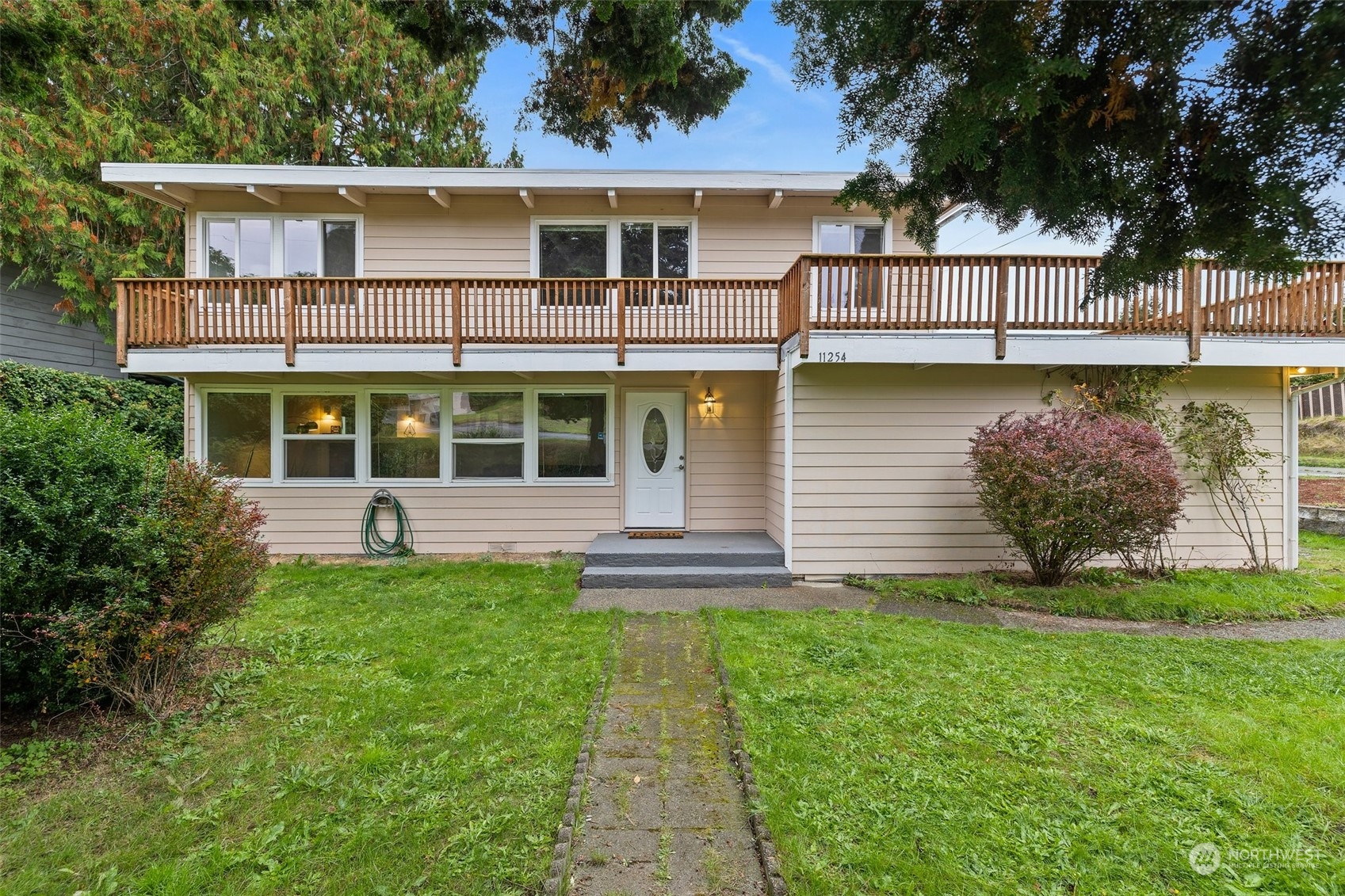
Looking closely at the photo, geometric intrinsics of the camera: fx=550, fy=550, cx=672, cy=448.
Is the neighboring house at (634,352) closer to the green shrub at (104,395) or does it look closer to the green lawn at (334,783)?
the green shrub at (104,395)

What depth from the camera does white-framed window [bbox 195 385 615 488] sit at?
25.2 ft

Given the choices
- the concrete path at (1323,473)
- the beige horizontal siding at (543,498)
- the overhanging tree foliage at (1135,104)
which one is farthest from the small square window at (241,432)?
the concrete path at (1323,473)

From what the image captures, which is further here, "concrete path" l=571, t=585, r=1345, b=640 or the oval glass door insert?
the oval glass door insert

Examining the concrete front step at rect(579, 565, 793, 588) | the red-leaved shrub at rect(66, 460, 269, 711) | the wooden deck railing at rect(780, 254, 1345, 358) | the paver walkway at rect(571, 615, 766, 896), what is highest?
the wooden deck railing at rect(780, 254, 1345, 358)

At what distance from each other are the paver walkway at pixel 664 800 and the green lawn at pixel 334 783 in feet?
0.60

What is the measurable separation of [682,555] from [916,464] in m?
2.90

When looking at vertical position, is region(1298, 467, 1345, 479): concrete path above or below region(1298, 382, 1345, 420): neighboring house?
below

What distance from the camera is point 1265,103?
146cm

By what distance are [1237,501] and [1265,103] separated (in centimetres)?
708

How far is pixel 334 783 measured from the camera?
8.38ft

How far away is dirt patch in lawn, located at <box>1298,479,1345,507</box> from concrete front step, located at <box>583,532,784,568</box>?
33.1 feet

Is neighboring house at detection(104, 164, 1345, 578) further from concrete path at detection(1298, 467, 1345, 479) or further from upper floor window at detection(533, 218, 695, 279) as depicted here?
concrete path at detection(1298, 467, 1345, 479)

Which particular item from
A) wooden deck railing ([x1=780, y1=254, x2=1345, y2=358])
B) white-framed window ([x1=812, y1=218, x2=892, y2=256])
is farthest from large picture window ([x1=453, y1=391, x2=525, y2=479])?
white-framed window ([x1=812, y1=218, x2=892, y2=256])

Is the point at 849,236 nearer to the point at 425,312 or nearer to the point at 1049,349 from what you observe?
the point at 1049,349
